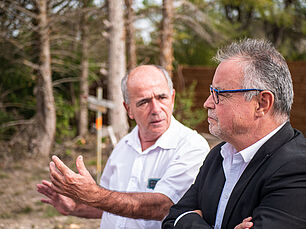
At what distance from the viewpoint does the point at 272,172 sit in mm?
1396

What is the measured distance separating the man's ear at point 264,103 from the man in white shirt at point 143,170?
799 mm

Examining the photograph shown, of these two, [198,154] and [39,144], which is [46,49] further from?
[198,154]

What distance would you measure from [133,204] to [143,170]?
372 millimetres

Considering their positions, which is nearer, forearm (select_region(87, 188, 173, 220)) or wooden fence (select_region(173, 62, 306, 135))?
forearm (select_region(87, 188, 173, 220))

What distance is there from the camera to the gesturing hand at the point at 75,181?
1.86m

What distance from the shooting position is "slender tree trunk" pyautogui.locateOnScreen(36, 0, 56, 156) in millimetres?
7203

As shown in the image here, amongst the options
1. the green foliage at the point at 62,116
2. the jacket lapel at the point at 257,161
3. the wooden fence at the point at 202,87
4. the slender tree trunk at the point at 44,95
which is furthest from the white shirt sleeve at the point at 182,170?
the wooden fence at the point at 202,87

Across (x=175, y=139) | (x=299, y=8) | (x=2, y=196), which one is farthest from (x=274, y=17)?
(x=175, y=139)

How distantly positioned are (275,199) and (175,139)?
1.05m

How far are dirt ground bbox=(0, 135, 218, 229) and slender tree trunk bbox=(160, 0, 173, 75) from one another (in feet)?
7.51

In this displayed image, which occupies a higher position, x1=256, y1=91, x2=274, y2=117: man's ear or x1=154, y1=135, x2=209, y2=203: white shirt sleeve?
x1=256, y1=91, x2=274, y2=117: man's ear

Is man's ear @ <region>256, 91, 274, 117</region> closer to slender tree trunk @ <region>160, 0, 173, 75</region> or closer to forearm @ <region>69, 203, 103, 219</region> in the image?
forearm @ <region>69, 203, 103, 219</region>

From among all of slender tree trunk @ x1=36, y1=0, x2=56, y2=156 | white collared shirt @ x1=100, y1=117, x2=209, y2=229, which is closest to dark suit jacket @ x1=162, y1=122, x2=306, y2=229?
white collared shirt @ x1=100, y1=117, x2=209, y2=229

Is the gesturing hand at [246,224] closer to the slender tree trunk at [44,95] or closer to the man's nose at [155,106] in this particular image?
the man's nose at [155,106]
